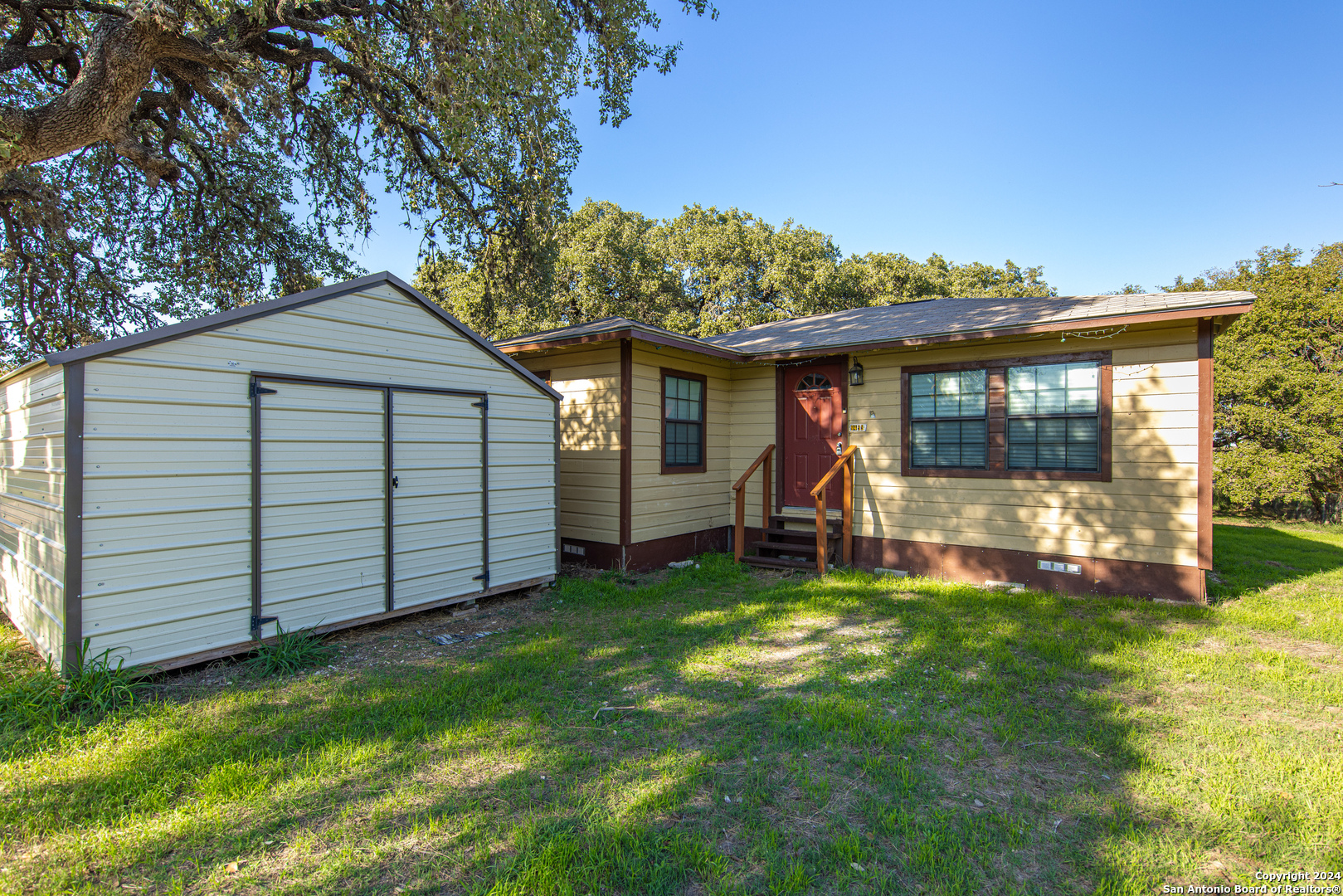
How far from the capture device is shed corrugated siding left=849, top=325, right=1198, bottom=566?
5586 millimetres

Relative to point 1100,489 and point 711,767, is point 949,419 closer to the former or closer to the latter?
point 1100,489

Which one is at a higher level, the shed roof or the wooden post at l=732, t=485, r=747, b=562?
the shed roof

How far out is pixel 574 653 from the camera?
4438mm

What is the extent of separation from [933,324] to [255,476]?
Result: 707 centimetres

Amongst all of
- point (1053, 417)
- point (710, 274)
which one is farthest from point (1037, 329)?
point (710, 274)

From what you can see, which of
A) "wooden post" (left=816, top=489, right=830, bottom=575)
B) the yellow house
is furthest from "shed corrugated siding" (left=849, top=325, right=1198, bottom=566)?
"wooden post" (left=816, top=489, right=830, bottom=575)

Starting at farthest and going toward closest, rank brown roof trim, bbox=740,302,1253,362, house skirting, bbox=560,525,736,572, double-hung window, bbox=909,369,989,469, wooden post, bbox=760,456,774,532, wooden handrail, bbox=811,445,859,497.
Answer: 1. wooden post, bbox=760,456,774,532
2. house skirting, bbox=560,525,736,572
3. wooden handrail, bbox=811,445,859,497
4. double-hung window, bbox=909,369,989,469
5. brown roof trim, bbox=740,302,1253,362

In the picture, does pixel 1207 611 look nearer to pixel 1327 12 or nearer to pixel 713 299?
pixel 1327 12

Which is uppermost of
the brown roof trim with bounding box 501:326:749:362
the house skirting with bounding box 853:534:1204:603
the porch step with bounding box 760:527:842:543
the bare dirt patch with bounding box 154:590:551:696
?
the brown roof trim with bounding box 501:326:749:362

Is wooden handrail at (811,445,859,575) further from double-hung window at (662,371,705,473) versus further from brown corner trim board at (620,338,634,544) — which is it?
brown corner trim board at (620,338,634,544)

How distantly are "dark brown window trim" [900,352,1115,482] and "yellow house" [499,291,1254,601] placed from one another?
0.02 meters

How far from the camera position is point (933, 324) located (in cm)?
719

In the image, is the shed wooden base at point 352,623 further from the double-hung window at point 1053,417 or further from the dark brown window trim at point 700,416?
the double-hung window at point 1053,417

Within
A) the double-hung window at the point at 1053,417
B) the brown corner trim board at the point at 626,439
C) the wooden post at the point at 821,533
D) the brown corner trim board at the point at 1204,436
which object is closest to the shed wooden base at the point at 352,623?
the brown corner trim board at the point at 626,439
